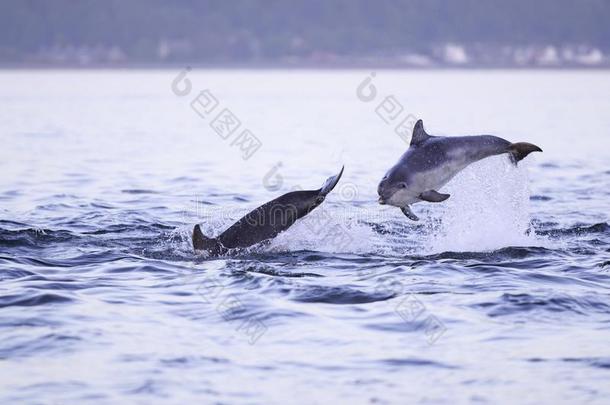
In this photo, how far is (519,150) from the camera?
51.0 ft

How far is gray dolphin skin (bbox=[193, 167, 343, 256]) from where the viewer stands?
1537cm

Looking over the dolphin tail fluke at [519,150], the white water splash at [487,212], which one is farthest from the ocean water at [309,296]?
the dolphin tail fluke at [519,150]

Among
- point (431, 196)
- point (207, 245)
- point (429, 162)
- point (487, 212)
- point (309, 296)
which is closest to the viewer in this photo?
point (309, 296)

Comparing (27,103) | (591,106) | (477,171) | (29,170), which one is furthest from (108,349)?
(27,103)

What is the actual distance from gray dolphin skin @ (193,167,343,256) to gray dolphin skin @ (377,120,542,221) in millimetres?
1077

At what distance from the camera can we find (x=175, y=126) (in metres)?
51.8

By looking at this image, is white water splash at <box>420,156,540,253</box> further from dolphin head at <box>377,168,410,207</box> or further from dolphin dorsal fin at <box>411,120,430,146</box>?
dolphin head at <box>377,168,410,207</box>

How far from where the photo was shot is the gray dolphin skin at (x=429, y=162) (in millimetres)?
14852

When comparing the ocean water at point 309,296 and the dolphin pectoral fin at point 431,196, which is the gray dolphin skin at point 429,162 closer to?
the dolphin pectoral fin at point 431,196

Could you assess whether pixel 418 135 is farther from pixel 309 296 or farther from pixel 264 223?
pixel 309 296

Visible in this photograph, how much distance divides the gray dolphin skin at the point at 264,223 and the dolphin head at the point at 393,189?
940 mm

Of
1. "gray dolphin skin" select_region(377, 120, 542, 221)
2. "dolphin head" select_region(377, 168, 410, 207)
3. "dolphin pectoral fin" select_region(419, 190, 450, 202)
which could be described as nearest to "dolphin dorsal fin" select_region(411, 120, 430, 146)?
"gray dolphin skin" select_region(377, 120, 542, 221)

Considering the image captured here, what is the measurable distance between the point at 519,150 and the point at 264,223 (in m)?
3.56

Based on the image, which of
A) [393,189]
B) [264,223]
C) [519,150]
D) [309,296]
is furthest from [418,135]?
[309,296]
